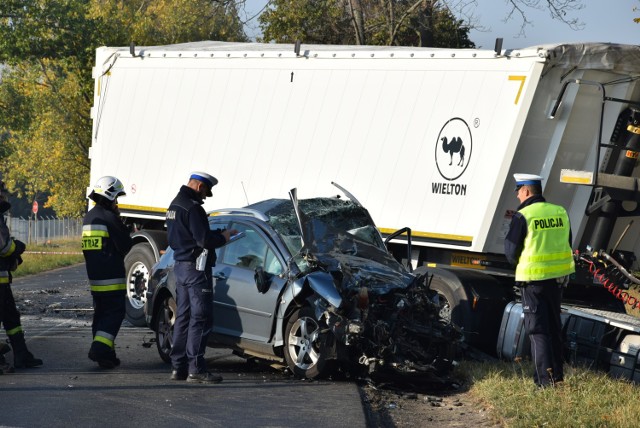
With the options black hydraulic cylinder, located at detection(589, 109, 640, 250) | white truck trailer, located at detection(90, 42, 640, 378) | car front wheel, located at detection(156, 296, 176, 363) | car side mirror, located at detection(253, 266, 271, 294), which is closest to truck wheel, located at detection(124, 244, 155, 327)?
white truck trailer, located at detection(90, 42, 640, 378)

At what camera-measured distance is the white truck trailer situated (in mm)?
11672

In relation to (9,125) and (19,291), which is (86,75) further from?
(19,291)

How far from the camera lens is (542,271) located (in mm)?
8852

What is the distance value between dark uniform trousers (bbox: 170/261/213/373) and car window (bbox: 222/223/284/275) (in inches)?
28.8

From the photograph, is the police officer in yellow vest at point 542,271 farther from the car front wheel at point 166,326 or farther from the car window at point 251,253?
the car front wheel at point 166,326

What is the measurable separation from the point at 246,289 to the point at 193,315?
781mm

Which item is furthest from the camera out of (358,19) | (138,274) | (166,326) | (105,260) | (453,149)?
(358,19)

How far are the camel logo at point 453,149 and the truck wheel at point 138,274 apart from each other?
4.81 m

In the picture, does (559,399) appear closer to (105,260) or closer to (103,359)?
(103,359)

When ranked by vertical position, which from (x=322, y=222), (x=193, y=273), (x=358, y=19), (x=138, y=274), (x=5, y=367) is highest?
(x=358, y=19)

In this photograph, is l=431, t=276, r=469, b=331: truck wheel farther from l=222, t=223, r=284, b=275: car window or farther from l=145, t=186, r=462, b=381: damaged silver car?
l=222, t=223, r=284, b=275: car window

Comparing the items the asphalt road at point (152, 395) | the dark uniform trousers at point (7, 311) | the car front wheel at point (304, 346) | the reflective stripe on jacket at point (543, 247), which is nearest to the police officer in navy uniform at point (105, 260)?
the asphalt road at point (152, 395)

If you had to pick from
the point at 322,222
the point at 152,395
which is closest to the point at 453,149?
the point at 322,222

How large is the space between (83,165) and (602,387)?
4228 cm
